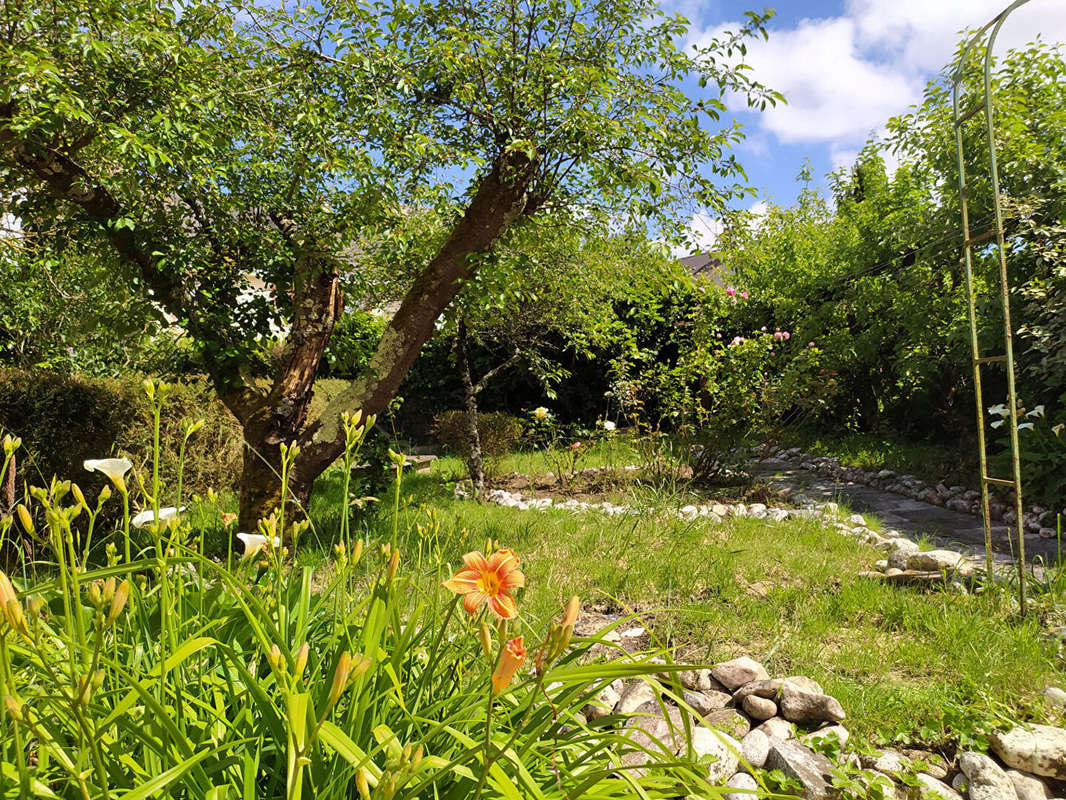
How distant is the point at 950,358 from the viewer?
22.3 ft

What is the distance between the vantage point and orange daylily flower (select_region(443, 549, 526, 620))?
2.88 feet

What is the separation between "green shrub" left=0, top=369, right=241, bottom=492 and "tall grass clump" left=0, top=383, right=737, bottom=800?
312 cm

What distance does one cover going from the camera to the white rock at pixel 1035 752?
1.66 m

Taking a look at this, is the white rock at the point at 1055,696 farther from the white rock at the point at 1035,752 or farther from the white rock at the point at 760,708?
the white rock at the point at 760,708

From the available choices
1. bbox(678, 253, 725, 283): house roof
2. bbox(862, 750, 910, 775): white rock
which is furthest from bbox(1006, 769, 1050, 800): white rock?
bbox(678, 253, 725, 283): house roof

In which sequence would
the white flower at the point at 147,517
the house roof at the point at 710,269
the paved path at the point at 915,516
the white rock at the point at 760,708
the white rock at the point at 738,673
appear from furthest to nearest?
the house roof at the point at 710,269
the paved path at the point at 915,516
the white rock at the point at 738,673
the white rock at the point at 760,708
the white flower at the point at 147,517

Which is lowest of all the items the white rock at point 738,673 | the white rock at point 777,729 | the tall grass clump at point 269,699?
Answer: the white rock at point 777,729

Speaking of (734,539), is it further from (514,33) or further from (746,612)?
(514,33)

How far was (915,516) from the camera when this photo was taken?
526cm

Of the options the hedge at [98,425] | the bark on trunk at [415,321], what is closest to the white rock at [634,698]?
the bark on trunk at [415,321]

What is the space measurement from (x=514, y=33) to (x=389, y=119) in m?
1.00

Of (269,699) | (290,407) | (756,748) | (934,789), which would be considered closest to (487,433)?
(290,407)

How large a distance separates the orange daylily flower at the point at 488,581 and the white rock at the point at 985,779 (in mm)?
1540

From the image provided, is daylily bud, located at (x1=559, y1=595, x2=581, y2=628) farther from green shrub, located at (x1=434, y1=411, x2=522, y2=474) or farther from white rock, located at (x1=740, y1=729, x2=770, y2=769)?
green shrub, located at (x1=434, y1=411, x2=522, y2=474)
